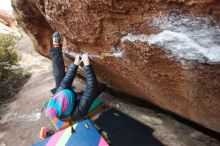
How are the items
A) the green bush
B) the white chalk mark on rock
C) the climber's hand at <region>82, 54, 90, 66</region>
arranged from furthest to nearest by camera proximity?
the green bush, the climber's hand at <region>82, 54, 90, 66</region>, the white chalk mark on rock

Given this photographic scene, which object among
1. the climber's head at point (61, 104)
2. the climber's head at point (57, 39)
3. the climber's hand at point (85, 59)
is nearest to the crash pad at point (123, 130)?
the climber's head at point (61, 104)

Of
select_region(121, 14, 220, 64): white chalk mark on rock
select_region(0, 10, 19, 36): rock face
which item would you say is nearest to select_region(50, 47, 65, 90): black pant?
select_region(121, 14, 220, 64): white chalk mark on rock

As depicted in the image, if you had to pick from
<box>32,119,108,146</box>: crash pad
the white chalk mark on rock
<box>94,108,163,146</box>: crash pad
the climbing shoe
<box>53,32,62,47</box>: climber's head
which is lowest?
the climbing shoe

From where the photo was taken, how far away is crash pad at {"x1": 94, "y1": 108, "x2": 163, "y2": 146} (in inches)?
171

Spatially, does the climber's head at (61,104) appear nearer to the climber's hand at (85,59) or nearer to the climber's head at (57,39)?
the climber's hand at (85,59)

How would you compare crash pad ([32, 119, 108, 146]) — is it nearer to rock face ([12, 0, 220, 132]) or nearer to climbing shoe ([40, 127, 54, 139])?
climbing shoe ([40, 127, 54, 139])

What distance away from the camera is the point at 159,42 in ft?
9.19

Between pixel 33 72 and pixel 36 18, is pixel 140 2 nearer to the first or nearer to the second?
pixel 36 18

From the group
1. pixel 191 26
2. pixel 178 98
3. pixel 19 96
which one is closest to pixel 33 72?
pixel 19 96

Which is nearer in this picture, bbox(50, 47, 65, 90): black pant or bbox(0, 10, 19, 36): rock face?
bbox(50, 47, 65, 90): black pant

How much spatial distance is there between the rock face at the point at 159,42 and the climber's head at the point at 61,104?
73cm

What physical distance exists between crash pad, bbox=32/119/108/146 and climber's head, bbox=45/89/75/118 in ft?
2.20

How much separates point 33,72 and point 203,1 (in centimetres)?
808

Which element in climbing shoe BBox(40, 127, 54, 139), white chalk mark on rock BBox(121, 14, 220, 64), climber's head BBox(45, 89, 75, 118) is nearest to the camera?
white chalk mark on rock BBox(121, 14, 220, 64)
